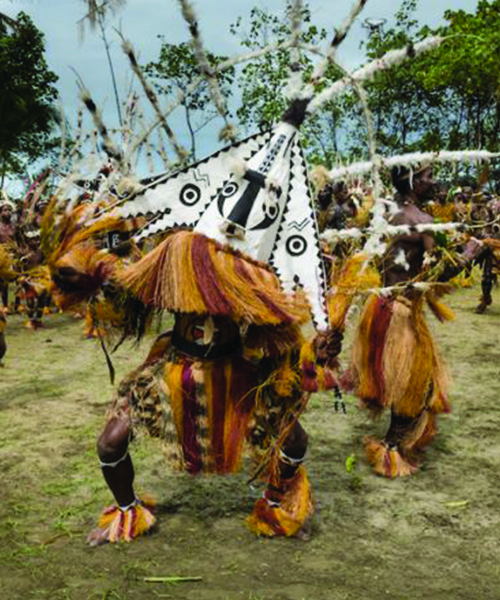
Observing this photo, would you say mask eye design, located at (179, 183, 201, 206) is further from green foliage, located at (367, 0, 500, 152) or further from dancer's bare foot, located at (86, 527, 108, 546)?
green foliage, located at (367, 0, 500, 152)

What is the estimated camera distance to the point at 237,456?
3.22 metres

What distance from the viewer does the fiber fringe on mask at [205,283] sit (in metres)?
2.81

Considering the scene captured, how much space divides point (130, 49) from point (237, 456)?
5.81 feet

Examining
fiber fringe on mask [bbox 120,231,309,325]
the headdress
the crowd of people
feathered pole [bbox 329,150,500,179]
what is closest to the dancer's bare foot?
the crowd of people

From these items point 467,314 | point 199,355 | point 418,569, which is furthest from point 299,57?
point 467,314

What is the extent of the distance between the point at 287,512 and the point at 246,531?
235mm

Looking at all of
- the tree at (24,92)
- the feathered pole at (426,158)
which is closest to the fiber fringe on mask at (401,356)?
the feathered pole at (426,158)

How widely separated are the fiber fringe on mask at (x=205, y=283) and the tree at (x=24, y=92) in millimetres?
17730

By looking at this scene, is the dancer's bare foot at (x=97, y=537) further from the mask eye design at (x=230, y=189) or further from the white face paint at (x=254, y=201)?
the mask eye design at (x=230, y=189)

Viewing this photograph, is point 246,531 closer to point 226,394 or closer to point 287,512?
point 287,512

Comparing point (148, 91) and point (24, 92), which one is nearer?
point (148, 91)

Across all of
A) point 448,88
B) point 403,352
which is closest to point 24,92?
point 448,88

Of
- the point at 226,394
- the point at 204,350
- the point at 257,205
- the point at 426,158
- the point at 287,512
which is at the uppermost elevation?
the point at 426,158

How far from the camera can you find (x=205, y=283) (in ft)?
9.25
